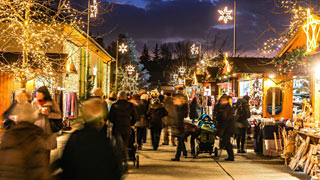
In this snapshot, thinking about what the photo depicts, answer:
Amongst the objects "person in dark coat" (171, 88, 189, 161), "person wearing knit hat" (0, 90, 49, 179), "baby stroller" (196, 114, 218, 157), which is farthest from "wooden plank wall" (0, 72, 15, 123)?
"person wearing knit hat" (0, 90, 49, 179)

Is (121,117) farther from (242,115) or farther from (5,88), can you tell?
(5,88)

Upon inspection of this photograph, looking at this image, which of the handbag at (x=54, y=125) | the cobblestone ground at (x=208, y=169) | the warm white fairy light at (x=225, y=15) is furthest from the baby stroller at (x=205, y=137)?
the warm white fairy light at (x=225, y=15)

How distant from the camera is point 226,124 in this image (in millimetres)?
10125

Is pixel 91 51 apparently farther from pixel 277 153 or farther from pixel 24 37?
pixel 277 153

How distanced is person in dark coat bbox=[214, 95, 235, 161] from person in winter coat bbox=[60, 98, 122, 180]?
720cm

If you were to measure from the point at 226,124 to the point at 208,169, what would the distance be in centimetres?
176

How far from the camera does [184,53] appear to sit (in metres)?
72.9

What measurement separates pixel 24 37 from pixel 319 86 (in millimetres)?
9999

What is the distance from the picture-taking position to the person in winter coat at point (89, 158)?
3.12 m

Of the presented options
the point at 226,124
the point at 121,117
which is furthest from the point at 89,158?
the point at 226,124

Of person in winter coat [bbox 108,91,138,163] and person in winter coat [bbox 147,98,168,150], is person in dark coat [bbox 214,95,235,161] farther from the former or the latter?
person in winter coat [bbox 108,91,138,163]

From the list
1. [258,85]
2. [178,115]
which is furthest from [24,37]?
[258,85]

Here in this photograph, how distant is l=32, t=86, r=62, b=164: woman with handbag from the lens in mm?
6230

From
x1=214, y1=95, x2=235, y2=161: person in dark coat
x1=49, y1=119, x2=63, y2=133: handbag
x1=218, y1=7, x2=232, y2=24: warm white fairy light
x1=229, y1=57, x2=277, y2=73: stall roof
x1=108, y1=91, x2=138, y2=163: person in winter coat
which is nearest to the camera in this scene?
x1=49, y1=119, x2=63, y2=133: handbag
